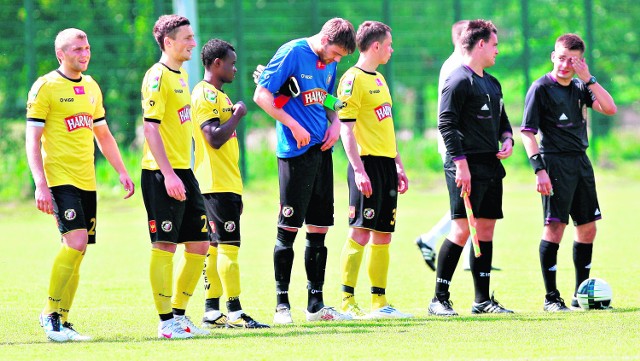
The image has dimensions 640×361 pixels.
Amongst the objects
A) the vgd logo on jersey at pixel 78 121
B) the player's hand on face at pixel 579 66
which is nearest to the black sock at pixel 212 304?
the vgd logo on jersey at pixel 78 121

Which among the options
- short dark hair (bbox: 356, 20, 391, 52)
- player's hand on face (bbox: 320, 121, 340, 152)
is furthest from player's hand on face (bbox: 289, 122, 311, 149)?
short dark hair (bbox: 356, 20, 391, 52)

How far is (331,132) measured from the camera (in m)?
8.41

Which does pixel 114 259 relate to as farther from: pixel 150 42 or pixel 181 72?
pixel 150 42

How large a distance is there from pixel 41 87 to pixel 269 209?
1149cm

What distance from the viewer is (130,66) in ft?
69.9

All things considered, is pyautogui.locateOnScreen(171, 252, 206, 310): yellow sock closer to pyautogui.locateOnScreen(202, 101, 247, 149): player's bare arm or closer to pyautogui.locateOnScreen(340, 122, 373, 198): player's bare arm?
pyautogui.locateOnScreen(202, 101, 247, 149): player's bare arm

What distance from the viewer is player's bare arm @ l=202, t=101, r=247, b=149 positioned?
26.3ft

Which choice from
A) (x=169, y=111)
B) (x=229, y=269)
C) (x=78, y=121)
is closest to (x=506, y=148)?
(x=229, y=269)

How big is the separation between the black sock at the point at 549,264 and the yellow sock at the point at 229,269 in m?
2.52

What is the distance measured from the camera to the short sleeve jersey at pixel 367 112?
8656mm

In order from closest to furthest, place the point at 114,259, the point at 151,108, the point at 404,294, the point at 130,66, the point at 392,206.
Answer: the point at 151,108 → the point at 392,206 → the point at 404,294 → the point at 114,259 → the point at 130,66

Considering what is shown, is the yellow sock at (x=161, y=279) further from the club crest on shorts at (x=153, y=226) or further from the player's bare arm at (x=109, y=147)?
the player's bare arm at (x=109, y=147)

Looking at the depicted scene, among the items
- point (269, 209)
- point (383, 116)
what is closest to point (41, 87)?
point (383, 116)

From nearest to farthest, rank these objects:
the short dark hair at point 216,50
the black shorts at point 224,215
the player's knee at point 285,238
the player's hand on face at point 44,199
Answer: the player's hand on face at point 44,199 < the black shorts at point 224,215 < the short dark hair at point 216,50 < the player's knee at point 285,238
